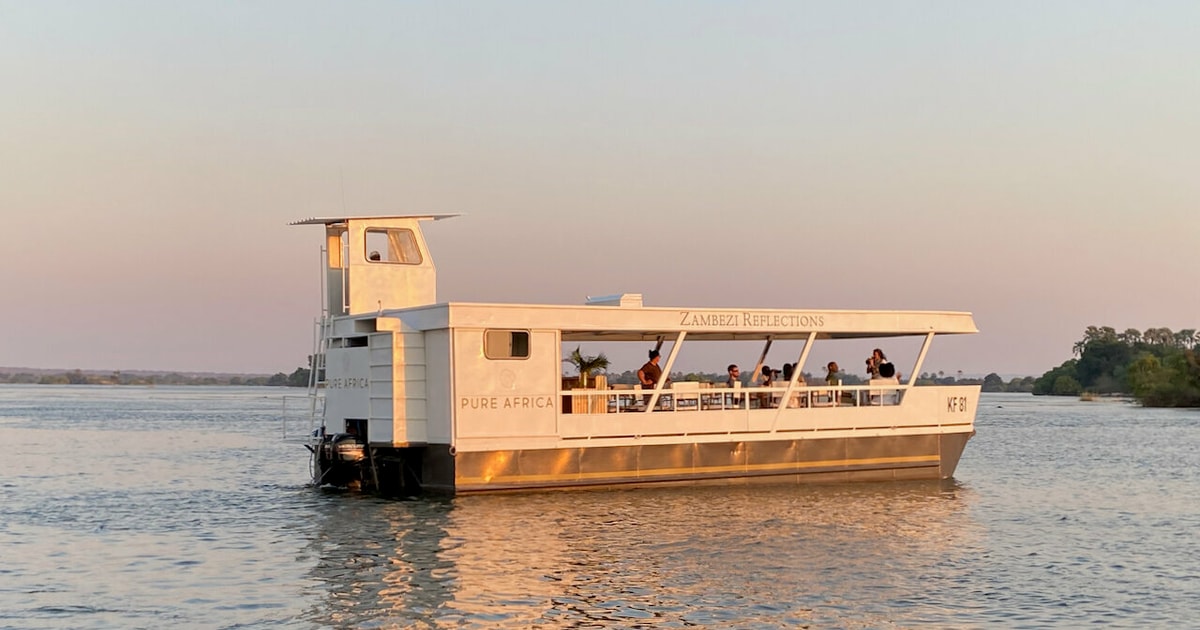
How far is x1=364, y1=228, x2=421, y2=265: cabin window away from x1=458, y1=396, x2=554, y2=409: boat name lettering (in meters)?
5.03

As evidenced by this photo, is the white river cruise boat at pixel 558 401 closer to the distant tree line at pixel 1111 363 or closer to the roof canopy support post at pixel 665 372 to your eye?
the roof canopy support post at pixel 665 372

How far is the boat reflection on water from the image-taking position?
15.2m

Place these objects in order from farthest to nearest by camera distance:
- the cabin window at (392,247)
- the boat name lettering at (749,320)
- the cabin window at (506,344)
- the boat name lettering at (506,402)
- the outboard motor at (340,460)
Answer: the cabin window at (392,247) < the boat name lettering at (749,320) < the outboard motor at (340,460) < the cabin window at (506,344) < the boat name lettering at (506,402)

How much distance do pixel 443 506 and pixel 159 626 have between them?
9.45 metres

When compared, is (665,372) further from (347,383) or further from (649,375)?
(347,383)

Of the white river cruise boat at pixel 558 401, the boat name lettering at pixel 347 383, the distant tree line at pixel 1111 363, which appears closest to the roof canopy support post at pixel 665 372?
the white river cruise boat at pixel 558 401

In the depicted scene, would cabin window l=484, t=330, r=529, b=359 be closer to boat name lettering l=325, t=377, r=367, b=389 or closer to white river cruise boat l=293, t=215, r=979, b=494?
white river cruise boat l=293, t=215, r=979, b=494

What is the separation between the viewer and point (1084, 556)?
19.8m

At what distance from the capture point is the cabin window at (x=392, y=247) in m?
27.7

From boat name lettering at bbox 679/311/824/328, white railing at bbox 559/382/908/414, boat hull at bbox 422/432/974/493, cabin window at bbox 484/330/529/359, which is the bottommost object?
boat hull at bbox 422/432/974/493

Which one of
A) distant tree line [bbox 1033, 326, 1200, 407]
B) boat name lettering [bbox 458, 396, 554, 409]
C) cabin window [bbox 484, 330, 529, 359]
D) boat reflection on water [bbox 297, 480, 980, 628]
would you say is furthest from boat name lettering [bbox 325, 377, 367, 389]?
distant tree line [bbox 1033, 326, 1200, 407]

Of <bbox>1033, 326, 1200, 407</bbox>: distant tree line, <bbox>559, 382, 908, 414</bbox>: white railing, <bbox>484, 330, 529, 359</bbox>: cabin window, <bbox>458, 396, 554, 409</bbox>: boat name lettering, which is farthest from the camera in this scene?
<bbox>1033, 326, 1200, 407</bbox>: distant tree line

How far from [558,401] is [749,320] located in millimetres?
4737

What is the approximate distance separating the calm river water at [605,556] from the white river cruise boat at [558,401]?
2.28ft
